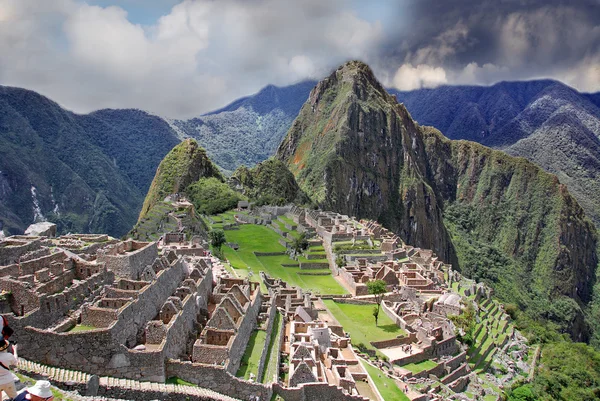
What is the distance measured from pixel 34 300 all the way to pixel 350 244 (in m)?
47.8

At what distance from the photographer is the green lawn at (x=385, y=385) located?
25975 mm

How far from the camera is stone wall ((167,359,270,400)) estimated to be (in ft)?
57.9

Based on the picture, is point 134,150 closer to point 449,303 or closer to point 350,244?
point 350,244

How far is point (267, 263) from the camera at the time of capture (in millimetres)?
52094

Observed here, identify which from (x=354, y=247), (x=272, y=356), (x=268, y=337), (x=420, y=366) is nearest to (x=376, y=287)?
(x=420, y=366)

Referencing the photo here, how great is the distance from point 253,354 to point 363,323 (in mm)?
17947

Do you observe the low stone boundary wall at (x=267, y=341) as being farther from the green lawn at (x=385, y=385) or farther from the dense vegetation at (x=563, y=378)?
the dense vegetation at (x=563, y=378)

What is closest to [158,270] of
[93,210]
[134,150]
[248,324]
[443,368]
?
[248,324]

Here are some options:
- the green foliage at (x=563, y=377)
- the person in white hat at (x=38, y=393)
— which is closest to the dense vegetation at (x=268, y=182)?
the green foliage at (x=563, y=377)

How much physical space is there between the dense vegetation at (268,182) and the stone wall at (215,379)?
293ft

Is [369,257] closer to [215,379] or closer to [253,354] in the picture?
[253,354]

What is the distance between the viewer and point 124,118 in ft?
560

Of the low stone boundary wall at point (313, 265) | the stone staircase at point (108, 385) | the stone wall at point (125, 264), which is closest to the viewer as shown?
the stone staircase at point (108, 385)

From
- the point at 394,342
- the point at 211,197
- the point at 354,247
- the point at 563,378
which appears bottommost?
the point at 563,378
